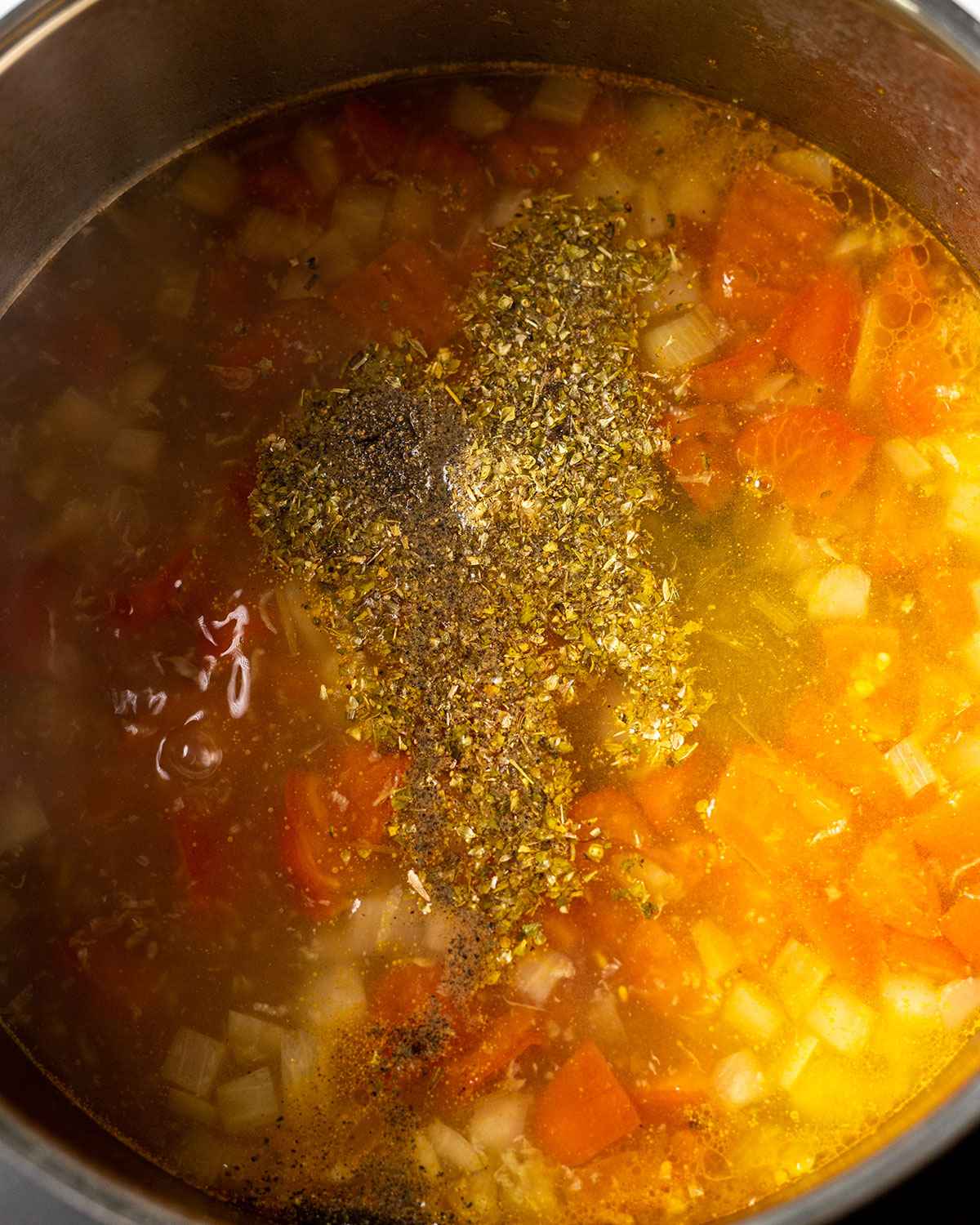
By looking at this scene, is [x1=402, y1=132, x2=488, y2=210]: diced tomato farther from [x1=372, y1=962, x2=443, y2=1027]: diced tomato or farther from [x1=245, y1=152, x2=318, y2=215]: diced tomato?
[x1=372, y1=962, x2=443, y2=1027]: diced tomato

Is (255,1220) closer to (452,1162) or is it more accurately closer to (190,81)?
(452,1162)

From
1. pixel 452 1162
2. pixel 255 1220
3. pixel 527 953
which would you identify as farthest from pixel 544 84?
pixel 255 1220

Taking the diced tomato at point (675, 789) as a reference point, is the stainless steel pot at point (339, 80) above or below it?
above

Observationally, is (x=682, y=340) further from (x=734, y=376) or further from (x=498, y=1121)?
→ (x=498, y=1121)

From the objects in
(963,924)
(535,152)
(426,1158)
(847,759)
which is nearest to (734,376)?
(535,152)

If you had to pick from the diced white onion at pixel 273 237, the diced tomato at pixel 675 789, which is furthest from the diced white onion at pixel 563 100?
the diced tomato at pixel 675 789

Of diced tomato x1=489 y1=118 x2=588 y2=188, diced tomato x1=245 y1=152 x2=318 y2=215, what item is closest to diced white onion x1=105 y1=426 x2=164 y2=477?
diced tomato x1=245 y1=152 x2=318 y2=215

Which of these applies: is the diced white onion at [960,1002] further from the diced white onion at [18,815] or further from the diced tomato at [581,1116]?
the diced white onion at [18,815]
